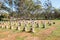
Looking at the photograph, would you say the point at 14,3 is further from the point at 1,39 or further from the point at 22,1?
the point at 1,39

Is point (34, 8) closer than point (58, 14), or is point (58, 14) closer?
point (34, 8)

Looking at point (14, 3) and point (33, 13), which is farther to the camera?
point (33, 13)

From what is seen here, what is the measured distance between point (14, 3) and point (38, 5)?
997 cm

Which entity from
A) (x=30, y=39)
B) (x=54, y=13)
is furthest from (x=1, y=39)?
(x=54, y=13)

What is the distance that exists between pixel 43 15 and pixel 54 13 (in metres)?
6.43

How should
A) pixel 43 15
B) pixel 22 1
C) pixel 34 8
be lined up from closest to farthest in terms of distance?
pixel 22 1 < pixel 34 8 < pixel 43 15

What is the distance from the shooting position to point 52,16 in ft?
224

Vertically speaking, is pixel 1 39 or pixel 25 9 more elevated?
pixel 25 9

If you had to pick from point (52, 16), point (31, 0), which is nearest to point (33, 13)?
point (31, 0)

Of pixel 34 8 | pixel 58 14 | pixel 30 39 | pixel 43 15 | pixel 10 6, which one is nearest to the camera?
pixel 30 39

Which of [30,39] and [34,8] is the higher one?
[34,8]

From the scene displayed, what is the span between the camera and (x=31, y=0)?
2103 inches

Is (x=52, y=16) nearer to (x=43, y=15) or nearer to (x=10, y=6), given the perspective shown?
(x=43, y=15)

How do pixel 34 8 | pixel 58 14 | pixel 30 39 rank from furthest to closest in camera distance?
pixel 58 14
pixel 34 8
pixel 30 39
